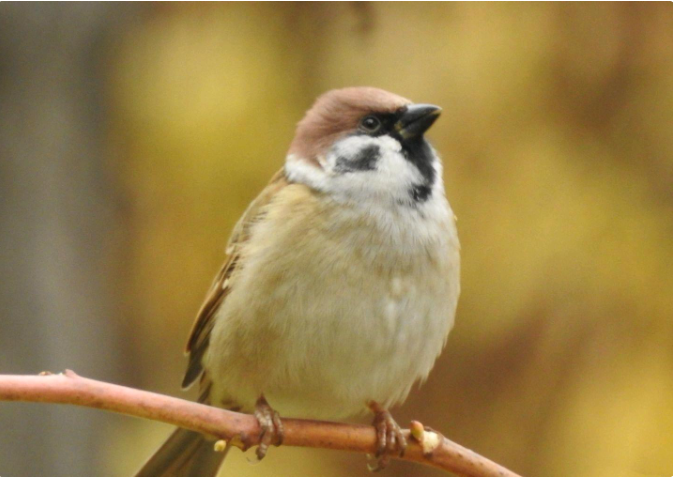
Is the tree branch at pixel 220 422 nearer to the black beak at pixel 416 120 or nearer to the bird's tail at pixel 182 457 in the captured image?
the bird's tail at pixel 182 457

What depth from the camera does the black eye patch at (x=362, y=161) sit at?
6.70ft

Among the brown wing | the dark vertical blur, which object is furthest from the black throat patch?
the dark vertical blur

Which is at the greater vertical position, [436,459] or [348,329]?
[348,329]

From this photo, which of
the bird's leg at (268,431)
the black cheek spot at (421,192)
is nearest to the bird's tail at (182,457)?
the bird's leg at (268,431)

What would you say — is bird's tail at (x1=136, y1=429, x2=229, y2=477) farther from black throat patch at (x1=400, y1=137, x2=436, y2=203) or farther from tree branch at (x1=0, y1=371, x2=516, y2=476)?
black throat patch at (x1=400, y1=137, x2=436, y2=203)

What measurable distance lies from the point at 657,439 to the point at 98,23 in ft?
7.51

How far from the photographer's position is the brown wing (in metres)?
2.18

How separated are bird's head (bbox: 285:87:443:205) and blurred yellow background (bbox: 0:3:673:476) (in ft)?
2.36

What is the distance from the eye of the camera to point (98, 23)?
2.87 m

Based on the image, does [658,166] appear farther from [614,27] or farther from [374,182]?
[374,182]

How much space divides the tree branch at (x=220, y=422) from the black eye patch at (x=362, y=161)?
0.62 metres

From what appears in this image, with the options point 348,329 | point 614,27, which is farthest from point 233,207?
point 614,27

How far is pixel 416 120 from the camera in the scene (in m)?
2.03

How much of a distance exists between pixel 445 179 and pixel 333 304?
1095 millimetres
